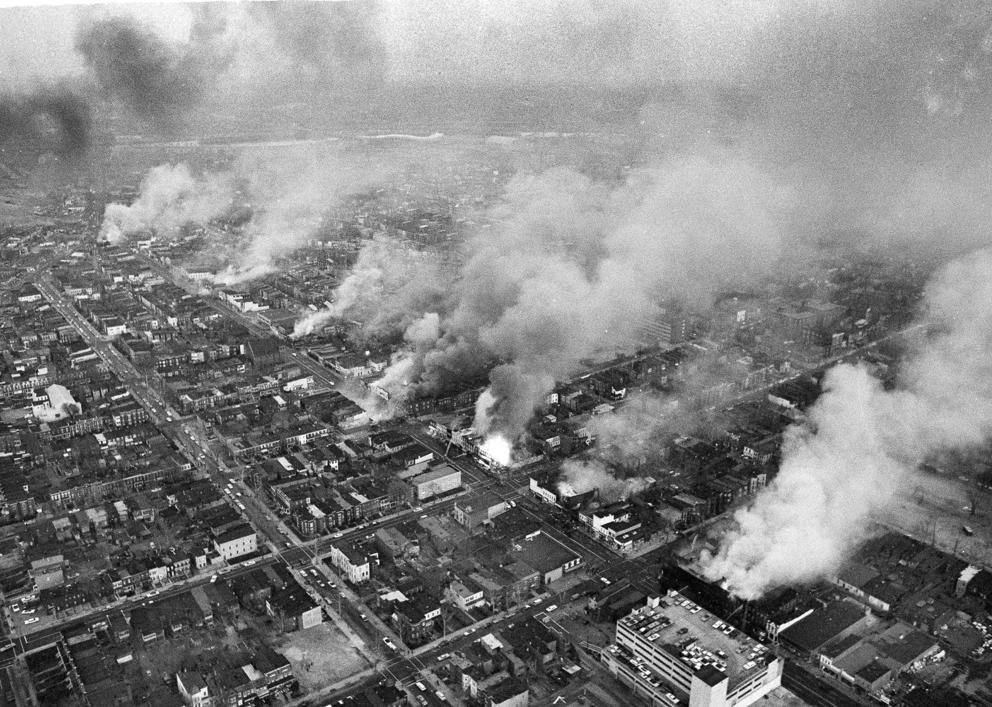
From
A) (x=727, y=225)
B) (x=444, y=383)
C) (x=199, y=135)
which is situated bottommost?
(x=444, y=383)

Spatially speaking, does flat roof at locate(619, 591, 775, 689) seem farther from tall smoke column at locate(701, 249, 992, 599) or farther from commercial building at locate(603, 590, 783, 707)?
tall smoke column at locate(701, 249, 992, 599)

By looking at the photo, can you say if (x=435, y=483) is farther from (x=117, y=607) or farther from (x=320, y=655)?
(x=117, y=607)

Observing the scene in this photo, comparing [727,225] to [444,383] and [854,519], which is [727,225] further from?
[854,519]

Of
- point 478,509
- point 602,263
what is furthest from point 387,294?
point 478,509

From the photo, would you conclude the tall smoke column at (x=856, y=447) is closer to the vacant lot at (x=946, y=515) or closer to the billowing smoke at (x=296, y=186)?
the vacant lot at (x=946, y=515)

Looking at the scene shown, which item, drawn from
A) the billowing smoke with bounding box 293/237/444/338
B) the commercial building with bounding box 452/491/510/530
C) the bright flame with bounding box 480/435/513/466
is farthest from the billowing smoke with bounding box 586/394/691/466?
the billowing smoke with bounding box 293/237/444/338

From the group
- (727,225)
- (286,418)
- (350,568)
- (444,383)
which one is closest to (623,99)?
(727,225)
